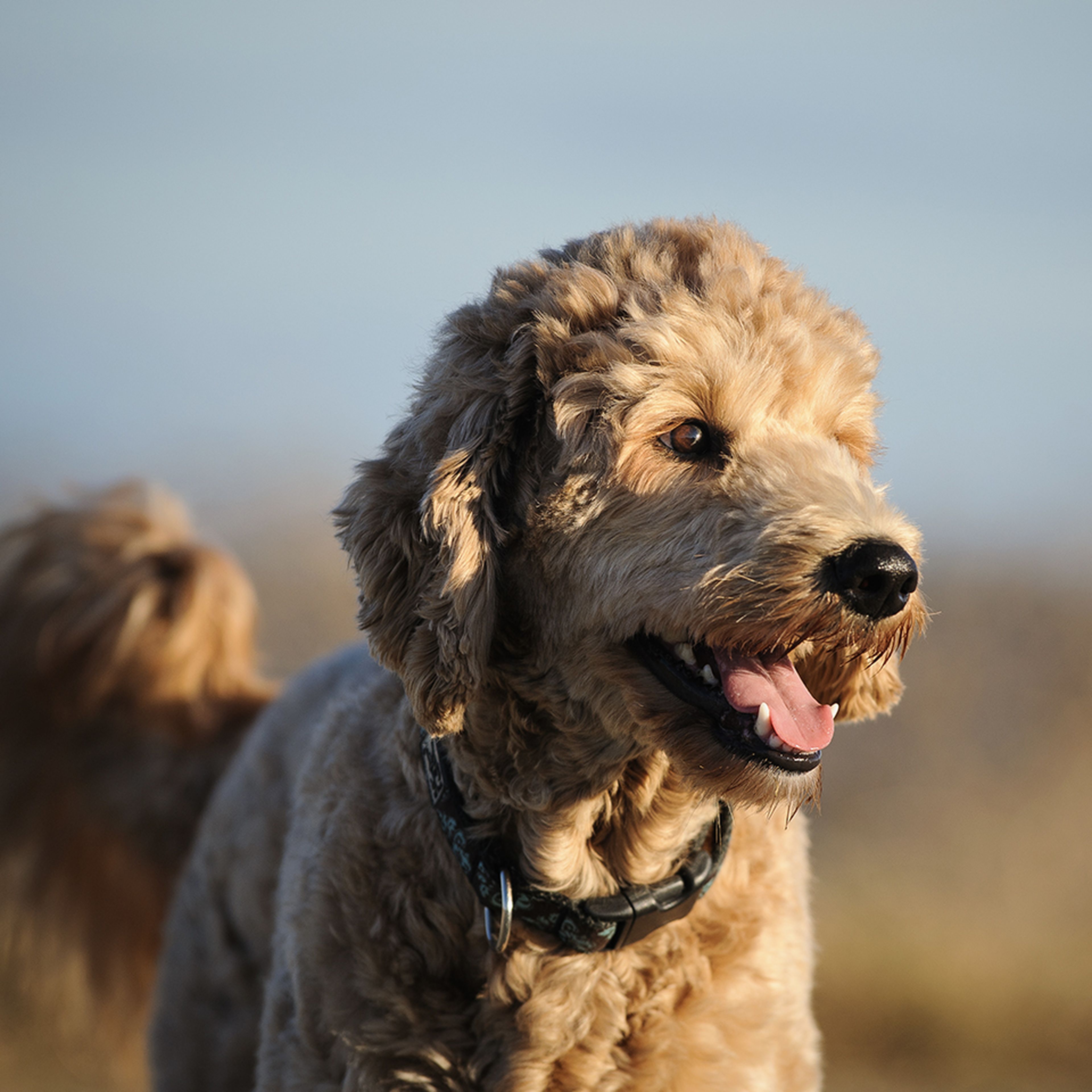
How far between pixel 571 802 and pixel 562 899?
0.22m

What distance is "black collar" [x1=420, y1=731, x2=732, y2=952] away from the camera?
250 cm

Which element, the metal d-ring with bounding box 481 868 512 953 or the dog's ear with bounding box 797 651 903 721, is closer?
the metal d-ring with bounding box 481 868 512 953

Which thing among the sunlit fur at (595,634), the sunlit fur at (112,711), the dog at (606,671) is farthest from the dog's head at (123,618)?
the sunlit fur at (595,634)

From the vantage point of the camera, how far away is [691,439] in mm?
2428

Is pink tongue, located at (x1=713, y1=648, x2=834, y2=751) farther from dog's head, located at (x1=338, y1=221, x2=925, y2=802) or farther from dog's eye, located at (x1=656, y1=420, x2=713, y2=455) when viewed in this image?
dog's eye, located at (x1=656, y1=420, x2=713, y2=455)

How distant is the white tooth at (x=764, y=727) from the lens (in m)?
2.25

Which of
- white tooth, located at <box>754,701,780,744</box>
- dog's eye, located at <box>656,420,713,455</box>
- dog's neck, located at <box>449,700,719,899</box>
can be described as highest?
dog's eye, located at <box>656,420,713,455</box>

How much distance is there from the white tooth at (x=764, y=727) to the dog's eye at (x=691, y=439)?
56 cm

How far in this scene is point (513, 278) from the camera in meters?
2.65

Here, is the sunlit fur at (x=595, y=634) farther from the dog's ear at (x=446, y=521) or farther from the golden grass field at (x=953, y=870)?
the golden grass field at (x=953, y=870)

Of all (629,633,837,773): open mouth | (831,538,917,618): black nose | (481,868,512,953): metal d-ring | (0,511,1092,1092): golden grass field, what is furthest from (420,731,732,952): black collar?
(0,511,1092,1092): golden grass field

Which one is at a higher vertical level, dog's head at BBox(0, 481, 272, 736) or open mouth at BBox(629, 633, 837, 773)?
open mouth at BBox(629, 633, 837, 773)

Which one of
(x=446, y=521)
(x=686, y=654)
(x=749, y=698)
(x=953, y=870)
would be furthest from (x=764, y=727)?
(x=953, y=870)

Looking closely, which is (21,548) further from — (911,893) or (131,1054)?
(911,893)
